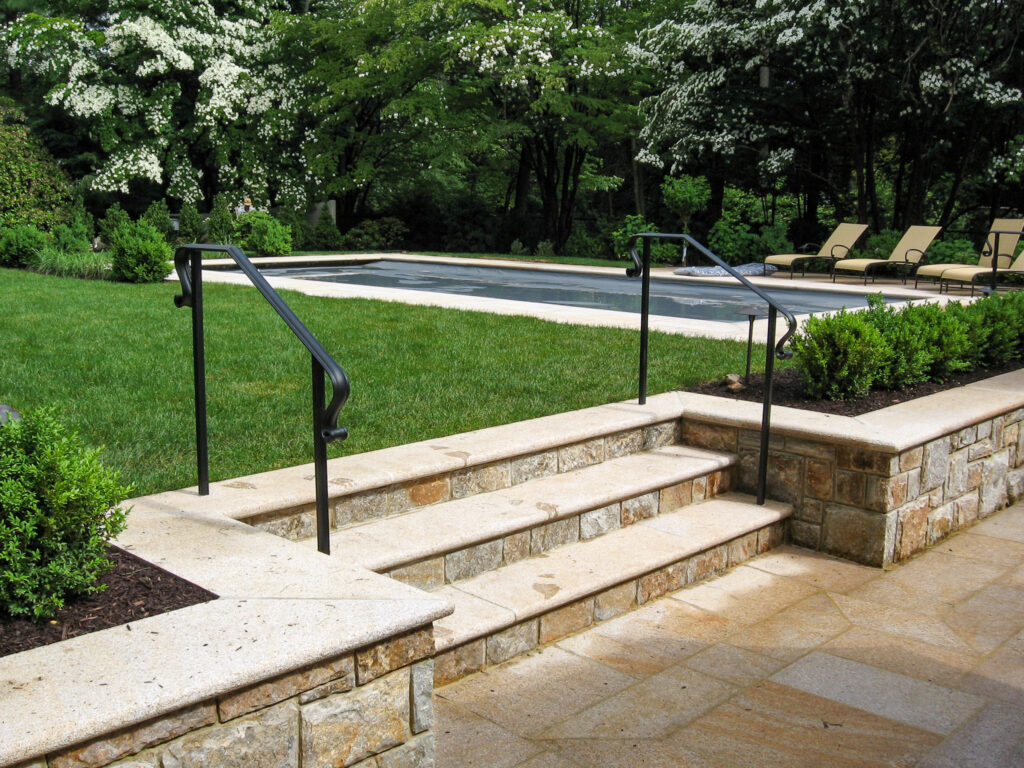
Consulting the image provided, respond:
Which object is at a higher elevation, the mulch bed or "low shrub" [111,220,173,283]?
"low shrub" [111,220,173,283]

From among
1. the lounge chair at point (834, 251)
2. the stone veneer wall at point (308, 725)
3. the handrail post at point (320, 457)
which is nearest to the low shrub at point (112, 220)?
the lounge chair at point (834, 251)

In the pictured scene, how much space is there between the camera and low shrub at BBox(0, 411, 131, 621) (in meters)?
2.16

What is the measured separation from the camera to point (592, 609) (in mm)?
3490

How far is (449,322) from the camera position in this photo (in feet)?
25.4

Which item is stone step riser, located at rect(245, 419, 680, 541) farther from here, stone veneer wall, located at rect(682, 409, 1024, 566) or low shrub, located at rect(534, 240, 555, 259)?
low shrub, located at rect(534, 240, 555, 259)

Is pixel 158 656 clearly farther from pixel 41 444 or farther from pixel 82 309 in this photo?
pixel 82 309

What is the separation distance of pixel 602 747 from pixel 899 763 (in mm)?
832

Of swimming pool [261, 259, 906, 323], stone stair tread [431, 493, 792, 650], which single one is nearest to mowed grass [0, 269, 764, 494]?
stone stair tread [431, 493, 792, 650]

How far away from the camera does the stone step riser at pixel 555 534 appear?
3.33 meters

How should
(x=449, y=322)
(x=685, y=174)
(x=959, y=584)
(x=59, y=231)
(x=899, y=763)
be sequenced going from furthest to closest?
(x=685, y=174) → (x=59, y=231) → (x=449, y=322) → (x=959, y=584) → (x=899, y=763)

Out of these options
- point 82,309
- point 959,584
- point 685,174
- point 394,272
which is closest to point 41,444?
point 959,584

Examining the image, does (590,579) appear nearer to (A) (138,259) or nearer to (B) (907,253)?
(A) (138,259)

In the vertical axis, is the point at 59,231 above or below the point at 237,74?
below

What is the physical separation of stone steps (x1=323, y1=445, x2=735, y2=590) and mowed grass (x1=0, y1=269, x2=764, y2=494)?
526mm
